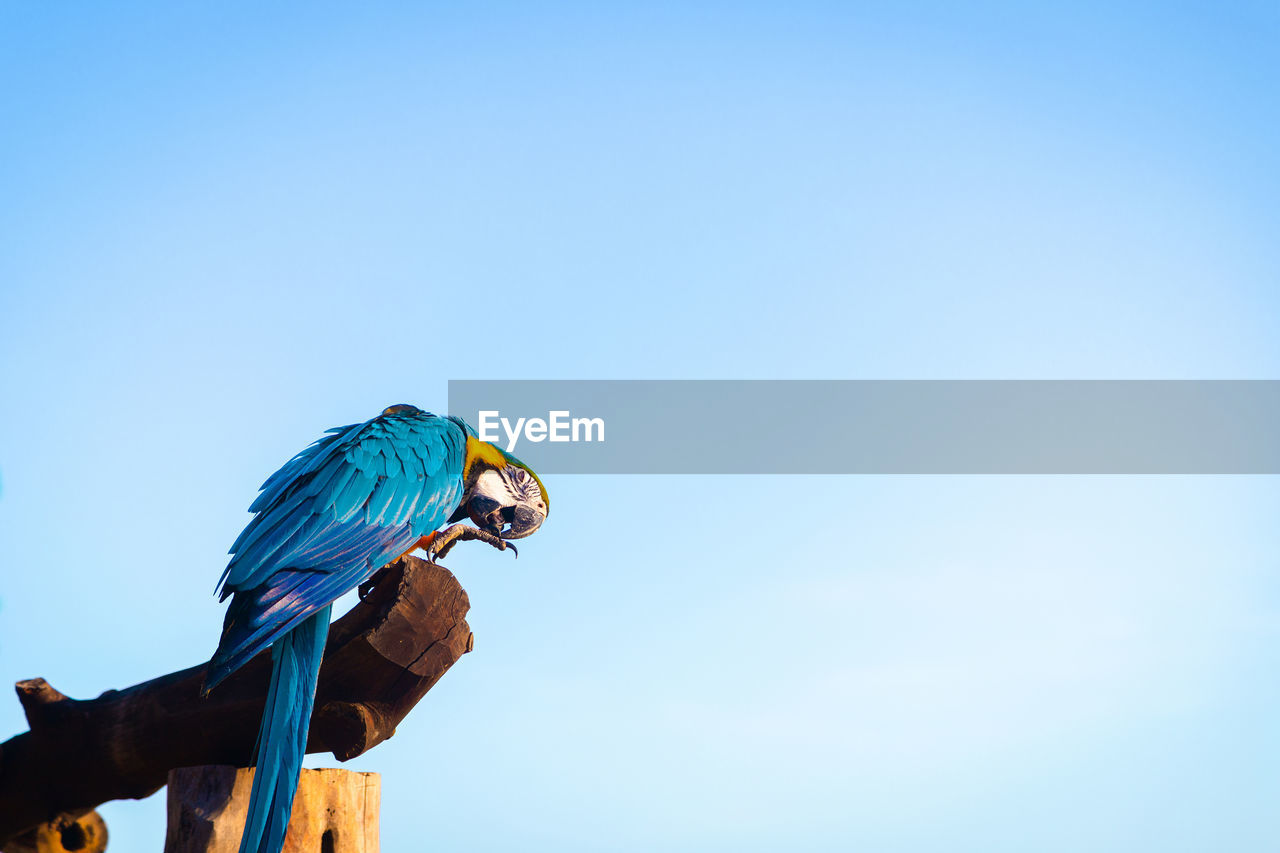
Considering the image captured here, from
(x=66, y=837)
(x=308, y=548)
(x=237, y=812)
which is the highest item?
(x=308, y=548)

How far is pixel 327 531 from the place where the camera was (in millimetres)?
3613

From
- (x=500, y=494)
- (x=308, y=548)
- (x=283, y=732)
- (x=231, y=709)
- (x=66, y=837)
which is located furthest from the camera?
(x=66, y=837)

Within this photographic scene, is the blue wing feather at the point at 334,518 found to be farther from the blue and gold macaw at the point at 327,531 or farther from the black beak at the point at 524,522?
the black beak at the point at 524,522

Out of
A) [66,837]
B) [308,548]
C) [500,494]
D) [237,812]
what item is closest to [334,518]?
[308,548]

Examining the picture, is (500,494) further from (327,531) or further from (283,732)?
(283,732)

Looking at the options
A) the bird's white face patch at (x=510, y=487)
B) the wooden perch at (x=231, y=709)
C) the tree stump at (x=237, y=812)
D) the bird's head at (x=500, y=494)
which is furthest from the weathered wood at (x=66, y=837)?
the bird's white face patch at (x=510, y=487)

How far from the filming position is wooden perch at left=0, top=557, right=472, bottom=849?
3.66 meters

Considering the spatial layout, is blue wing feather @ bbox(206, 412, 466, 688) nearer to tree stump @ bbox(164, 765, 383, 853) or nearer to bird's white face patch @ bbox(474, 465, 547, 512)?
bird's white face patch @ bbox(474, 465, 547, 512)

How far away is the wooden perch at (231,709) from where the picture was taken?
12.0ft

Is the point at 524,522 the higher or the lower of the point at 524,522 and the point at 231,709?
the higher

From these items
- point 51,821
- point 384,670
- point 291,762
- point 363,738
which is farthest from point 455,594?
point 51,821

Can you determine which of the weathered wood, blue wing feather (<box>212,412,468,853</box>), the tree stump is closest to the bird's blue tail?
blue wing feather (<box>212,412,468,853</box>)

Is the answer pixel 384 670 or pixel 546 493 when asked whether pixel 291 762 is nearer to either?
pixel 384 670

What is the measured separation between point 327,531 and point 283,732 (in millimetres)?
711
